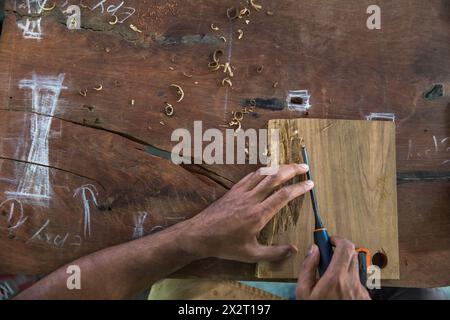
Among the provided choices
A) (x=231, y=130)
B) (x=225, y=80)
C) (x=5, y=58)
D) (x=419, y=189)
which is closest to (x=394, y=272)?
(x=419, y=189)

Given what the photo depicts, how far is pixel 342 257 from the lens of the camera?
1327 mm

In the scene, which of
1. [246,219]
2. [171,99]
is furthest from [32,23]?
[246,219]

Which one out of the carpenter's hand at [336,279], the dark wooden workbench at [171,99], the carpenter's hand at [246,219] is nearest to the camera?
the carpenter's hand at [336,279]

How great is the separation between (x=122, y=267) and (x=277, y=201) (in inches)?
21.0

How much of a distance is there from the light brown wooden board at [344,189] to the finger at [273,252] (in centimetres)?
3

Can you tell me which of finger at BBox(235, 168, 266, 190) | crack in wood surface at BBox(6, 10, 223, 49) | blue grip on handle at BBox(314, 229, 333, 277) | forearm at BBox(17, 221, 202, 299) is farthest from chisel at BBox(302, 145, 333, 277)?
crack in wood surface at BBox(6, 10, 223, 49)

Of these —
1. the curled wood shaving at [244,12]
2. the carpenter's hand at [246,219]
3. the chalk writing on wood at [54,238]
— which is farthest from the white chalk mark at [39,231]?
the curled wood shaving at [244,12]

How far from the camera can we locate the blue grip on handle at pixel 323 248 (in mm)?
1366

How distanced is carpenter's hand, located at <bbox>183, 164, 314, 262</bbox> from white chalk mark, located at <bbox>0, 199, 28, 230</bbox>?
1.86 feet

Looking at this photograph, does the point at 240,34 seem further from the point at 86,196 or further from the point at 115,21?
the point at 86,196

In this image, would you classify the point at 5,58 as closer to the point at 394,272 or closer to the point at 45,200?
the point at 45,200

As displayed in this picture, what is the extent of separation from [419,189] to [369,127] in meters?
0.28

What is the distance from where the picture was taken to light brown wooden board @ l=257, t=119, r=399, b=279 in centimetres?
150

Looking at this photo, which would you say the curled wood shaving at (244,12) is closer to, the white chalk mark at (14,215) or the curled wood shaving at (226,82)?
the curled wood shaving at (226,82)
